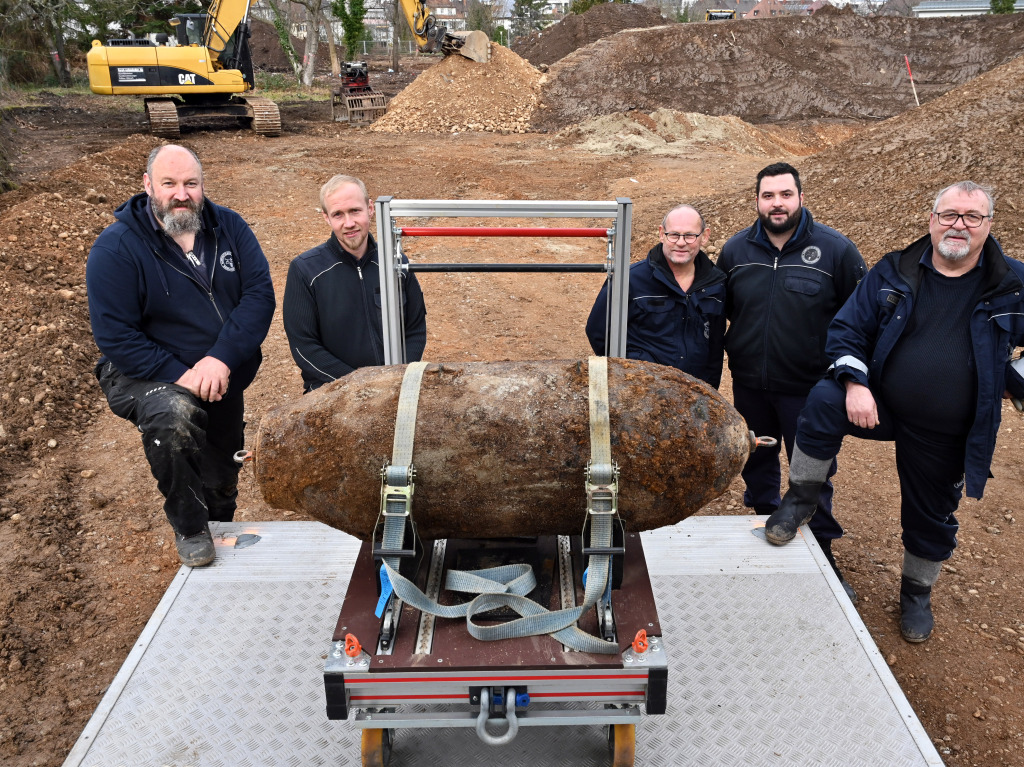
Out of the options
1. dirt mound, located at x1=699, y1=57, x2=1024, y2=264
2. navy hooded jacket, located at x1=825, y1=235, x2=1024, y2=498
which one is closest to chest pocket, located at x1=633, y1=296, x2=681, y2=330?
navy hooded jacket, located at x1=825, y1=235, x2=1024, y2=498

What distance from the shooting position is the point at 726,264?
4.11 metres

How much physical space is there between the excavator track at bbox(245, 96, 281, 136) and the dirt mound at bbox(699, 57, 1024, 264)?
12.4 metres

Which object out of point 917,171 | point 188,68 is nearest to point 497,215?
point 917,171

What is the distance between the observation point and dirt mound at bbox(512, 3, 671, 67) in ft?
102

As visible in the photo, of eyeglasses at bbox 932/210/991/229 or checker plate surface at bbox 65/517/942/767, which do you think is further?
eyeglasses at bbox 932/210/991/229

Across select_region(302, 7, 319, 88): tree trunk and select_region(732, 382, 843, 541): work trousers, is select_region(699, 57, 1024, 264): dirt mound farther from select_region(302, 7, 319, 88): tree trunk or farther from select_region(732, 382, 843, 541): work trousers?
select_region(302, 7, 319, 88): tree trunk

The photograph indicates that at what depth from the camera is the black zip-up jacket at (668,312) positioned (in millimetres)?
3846

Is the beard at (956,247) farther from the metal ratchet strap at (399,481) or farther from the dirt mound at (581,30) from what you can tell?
the dirt mound at (581,30)

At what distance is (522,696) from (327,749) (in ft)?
2.75

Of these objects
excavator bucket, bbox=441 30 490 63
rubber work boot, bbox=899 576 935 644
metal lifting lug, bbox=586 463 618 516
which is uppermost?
excavator bucket, bbox=441 30 490 63

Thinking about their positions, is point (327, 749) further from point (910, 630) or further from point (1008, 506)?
point (1008, 506)

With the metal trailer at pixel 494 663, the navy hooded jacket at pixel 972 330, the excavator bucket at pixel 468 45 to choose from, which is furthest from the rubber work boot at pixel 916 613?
the excavator bucket at pixel 468 45

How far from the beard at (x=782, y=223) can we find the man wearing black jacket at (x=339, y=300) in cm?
175

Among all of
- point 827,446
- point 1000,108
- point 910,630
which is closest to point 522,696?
point 827,446
